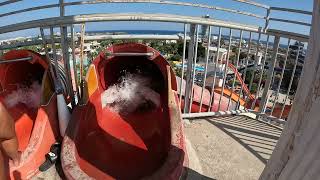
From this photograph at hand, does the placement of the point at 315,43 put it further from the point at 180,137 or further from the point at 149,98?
the point at 149,98

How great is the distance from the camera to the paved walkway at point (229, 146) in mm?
3484

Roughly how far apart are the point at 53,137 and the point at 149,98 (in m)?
1.29

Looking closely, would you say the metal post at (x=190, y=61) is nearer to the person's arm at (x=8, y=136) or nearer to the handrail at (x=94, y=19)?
the handrail at (x=94, y=19)

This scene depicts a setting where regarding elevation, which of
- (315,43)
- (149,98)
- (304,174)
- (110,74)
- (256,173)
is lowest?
(256,173)

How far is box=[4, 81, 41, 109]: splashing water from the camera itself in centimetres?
407

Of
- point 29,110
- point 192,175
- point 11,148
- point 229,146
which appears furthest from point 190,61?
point 11,148

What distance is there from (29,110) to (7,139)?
4.60ft

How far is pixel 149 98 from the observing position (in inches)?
167

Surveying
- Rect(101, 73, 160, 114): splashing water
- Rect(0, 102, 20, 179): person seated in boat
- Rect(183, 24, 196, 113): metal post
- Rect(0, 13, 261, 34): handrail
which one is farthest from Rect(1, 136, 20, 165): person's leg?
Rect(183, 24, 196, 113): metal post

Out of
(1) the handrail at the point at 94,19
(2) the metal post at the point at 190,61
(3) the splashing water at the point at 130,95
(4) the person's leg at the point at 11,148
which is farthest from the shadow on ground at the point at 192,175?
(1) the handrail at the point at 94,19

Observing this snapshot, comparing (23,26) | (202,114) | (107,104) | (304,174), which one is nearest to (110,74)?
(107,104)

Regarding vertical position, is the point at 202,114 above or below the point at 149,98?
below

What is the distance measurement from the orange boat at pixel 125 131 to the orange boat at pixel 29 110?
31cm

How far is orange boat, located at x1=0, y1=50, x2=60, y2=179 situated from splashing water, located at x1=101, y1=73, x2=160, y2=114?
71cm
